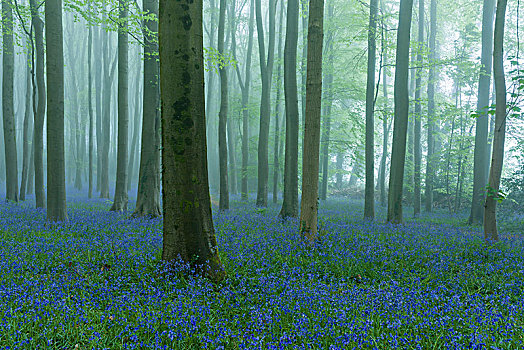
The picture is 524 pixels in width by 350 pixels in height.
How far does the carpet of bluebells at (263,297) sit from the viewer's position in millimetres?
3025

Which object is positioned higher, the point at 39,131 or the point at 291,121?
the point at 291,121

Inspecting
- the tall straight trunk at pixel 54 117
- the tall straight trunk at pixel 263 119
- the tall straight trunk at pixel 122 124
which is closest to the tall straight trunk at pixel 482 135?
the tall straight trunk at pixel 263 119

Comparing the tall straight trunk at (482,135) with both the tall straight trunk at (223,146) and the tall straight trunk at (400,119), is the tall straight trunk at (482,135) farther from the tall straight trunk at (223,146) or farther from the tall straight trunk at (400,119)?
the tall straight trunk at (223,146)

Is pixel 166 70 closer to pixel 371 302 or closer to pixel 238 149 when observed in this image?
pixel 371 302

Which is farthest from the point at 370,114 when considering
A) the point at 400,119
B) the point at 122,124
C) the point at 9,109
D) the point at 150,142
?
the point at 9,109

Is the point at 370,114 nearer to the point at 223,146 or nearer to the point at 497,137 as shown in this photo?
the point at 497,137

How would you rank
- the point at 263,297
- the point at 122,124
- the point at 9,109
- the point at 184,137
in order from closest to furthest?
the point at 263,297, the point at 184,137, the point at 122,124, the point at 9,109

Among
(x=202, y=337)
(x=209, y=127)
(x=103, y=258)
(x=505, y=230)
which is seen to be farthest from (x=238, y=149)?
(x=202, y=337)

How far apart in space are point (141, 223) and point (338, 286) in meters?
5.90

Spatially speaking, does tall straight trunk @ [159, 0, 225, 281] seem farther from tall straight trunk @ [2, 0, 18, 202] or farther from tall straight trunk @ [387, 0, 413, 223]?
tall straight trunk @ [2, 0, 18, 202]

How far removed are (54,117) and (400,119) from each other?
33.7ft

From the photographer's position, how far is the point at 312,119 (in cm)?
686

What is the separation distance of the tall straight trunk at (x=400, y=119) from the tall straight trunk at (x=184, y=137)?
26.0ft

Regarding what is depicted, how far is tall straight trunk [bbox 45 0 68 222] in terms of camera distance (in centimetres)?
823
